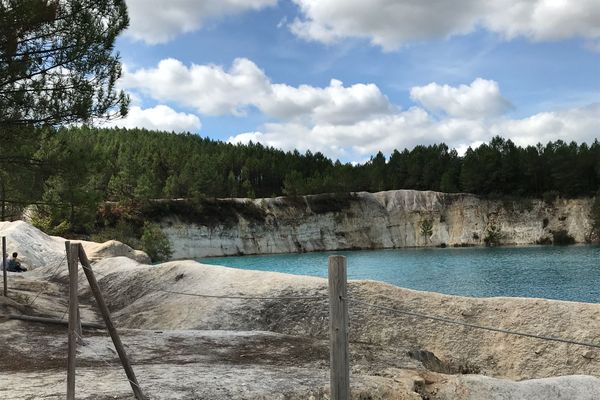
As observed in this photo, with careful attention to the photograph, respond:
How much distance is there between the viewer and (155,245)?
215ft

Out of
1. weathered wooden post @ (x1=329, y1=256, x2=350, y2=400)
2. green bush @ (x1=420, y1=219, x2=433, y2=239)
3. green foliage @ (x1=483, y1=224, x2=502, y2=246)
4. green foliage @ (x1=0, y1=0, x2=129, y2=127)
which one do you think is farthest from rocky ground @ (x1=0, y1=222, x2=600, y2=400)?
green bush @ (x1=420, y1=219, x2=433, y2=239)

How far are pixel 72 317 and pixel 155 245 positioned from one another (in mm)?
60346

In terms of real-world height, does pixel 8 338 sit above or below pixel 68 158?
below

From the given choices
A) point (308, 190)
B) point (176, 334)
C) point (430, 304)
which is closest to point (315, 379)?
point (176, 334)

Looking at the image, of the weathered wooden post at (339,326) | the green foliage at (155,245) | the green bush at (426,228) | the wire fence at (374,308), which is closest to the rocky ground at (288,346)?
the wire fence at (374,308)

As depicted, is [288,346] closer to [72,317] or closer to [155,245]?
[72,317]

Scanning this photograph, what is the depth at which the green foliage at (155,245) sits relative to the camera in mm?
64375

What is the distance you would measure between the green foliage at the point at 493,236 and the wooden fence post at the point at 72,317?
92244mm

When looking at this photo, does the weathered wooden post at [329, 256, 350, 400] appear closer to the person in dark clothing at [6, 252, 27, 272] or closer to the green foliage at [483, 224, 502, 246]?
the person in dark clothing at [6, 252, 27, 272]

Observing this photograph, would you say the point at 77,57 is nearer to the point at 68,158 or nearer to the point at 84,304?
the point at 68,158

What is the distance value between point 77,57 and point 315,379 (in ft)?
38.2

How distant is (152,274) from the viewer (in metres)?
20.0

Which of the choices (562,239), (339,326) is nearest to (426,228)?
(562,239)

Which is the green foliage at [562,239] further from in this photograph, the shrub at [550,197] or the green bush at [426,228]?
the green bush at [426,228]
